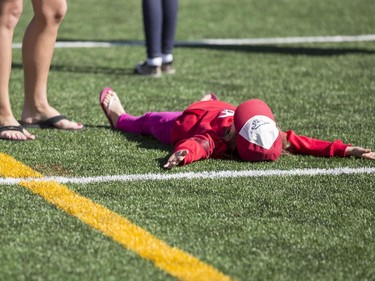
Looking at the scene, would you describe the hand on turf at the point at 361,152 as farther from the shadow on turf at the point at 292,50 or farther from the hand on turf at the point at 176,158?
the shadow on turf at the point at 292,50

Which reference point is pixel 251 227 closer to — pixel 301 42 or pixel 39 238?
pixel 39 238

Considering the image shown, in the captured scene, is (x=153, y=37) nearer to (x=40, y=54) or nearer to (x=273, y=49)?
(x=273, y=49)

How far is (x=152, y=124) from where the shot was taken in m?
5.88

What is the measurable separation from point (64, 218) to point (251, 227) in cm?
80

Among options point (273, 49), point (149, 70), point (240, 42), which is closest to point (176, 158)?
point (149, 70)

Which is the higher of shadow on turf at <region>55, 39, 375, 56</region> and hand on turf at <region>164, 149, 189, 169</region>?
hand on turf at <region>164, 149, 189, 169</region>

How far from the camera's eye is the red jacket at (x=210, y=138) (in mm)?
5238

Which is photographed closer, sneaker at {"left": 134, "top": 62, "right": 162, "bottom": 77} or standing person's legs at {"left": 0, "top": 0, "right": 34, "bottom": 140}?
standing person's legs at {"left": 0, "top": 0, "right": 34, "bottom": 140}

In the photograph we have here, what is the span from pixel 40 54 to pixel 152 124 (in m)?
0.82

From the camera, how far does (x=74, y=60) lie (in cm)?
879

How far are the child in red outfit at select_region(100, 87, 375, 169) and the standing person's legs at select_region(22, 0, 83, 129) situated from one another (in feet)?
2.44

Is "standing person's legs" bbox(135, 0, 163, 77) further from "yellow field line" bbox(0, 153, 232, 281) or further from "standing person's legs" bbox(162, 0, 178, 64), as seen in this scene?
"yellow field line" bbox(0, 153, 232, 281)

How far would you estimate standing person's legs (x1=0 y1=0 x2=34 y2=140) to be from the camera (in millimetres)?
5621

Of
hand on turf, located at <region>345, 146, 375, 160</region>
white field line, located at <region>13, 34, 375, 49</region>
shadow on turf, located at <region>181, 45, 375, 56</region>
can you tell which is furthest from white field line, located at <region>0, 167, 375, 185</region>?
white field line, located at <region>13, 34, 375, 49</region>
